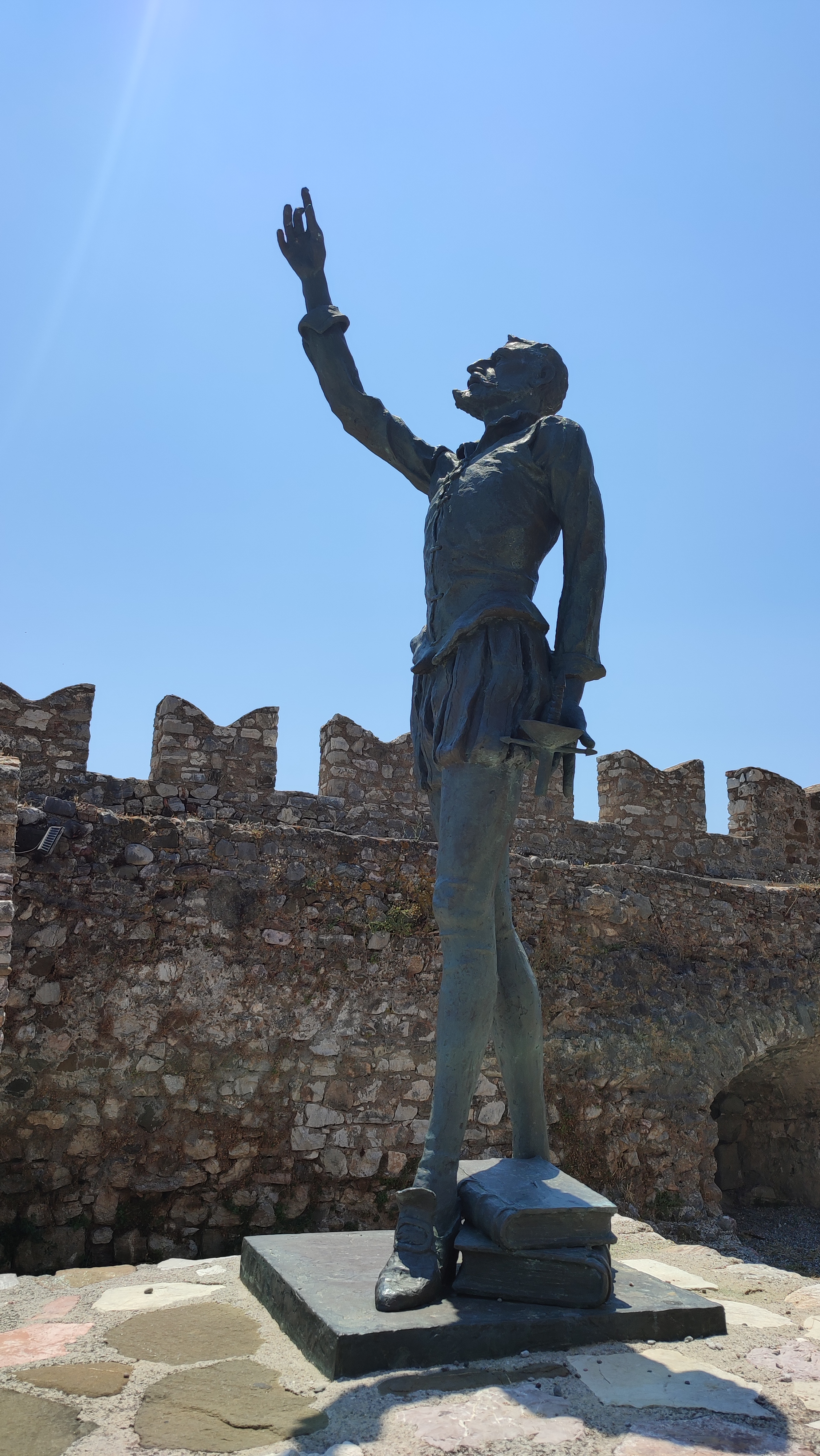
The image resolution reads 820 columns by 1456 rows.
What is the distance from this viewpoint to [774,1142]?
8438 mm

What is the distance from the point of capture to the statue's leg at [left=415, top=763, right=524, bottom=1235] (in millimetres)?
2729

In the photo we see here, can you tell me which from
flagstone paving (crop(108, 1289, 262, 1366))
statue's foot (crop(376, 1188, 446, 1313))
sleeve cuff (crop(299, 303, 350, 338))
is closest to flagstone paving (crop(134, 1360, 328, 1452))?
flagstone paving (crop(108, 1289, 262, 1366))

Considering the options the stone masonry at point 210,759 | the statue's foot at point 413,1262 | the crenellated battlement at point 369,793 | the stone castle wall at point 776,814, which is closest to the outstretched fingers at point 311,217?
the statue's foot at point 413,1262

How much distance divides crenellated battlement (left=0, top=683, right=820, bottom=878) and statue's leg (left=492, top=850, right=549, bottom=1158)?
4.34m

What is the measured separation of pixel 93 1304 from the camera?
2812 millimetres

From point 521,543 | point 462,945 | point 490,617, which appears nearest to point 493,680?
point 490,617

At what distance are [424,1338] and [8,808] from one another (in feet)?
12.3

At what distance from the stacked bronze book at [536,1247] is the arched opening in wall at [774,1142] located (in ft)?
18.3

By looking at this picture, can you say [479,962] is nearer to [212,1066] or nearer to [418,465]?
[418,465]

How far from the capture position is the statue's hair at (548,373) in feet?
11.0

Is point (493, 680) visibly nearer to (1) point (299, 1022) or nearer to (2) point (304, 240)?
(2) point (304, 240)

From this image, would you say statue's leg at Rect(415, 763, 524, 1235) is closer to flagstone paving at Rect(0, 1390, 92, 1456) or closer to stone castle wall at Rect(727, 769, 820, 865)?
flagstone paving at Rect(0, 1390, 92, 1456)

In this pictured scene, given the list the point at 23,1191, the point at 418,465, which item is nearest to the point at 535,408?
the point at 418,465

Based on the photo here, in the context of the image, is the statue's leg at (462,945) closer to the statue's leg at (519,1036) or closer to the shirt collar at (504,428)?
the statue's leg at (519,1036)
